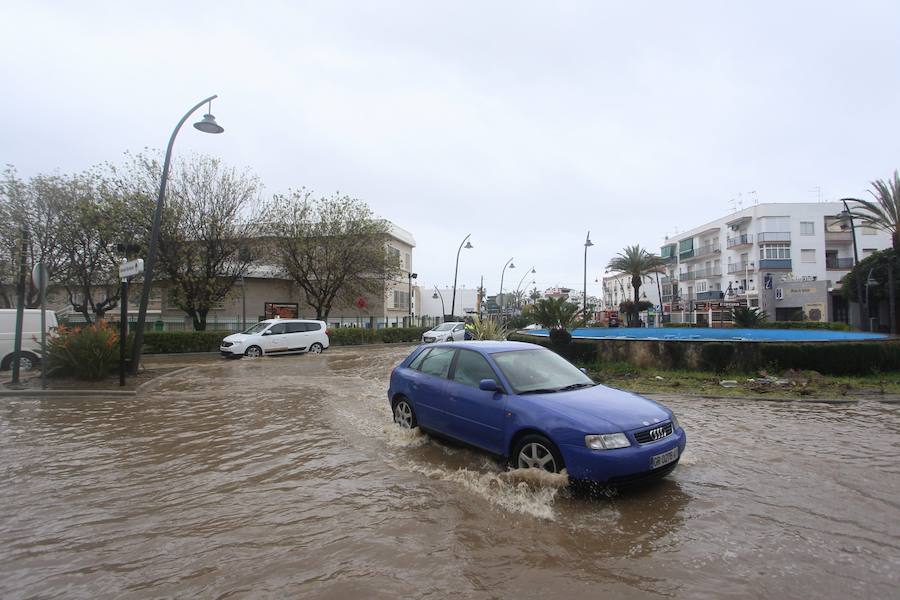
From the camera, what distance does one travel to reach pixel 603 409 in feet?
15.6

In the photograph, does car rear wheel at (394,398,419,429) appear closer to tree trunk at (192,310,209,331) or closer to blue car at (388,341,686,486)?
blue car at (388,341,686,486)

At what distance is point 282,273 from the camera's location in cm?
3406

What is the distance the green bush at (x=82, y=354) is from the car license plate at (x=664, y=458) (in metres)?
13.3

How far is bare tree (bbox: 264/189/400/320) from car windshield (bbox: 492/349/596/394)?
1056 inches

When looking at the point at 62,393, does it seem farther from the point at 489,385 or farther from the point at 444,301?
the point at 444,301

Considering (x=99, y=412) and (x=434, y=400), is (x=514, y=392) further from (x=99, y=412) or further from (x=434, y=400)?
(x=99, y=412)

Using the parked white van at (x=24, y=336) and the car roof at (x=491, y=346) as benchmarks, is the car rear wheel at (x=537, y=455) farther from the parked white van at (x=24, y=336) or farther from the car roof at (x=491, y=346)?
the parked white van at (x=24, y=336)

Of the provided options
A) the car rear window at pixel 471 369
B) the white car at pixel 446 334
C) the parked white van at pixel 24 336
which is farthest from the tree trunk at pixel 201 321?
the car rear window at pixel 471 369

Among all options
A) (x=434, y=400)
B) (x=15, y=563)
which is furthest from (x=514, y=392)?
(x=15, y=563)

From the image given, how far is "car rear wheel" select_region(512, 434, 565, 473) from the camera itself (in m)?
4.65

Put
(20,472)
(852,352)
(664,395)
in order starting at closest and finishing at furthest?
(20,472) → (664,395) → (852,352)

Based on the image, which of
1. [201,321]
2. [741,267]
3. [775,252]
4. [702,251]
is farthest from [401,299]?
[702,251]

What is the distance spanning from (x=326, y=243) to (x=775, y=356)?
25.5m

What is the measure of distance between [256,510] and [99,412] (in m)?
6.79
